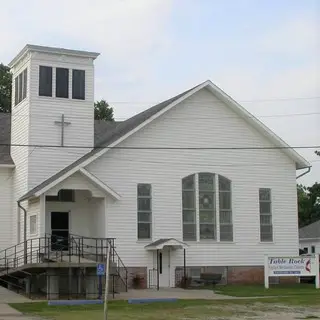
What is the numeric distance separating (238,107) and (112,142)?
693 cm

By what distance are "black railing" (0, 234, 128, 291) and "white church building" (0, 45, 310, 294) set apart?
0.40m

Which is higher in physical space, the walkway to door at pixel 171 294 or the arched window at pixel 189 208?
the arched window at pixel 189 208

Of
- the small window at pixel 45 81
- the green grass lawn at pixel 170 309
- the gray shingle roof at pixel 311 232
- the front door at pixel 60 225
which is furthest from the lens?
the gray shingle roof at pixel 311 232

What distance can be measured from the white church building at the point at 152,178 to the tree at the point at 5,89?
70.7 ft

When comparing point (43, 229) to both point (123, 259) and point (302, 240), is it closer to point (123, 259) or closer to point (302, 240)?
point (123, 259)

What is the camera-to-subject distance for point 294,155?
36.4 metres

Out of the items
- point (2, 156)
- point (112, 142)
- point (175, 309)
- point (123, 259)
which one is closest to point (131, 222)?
point (123, 259)

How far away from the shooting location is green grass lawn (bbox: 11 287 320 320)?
20.6 metres

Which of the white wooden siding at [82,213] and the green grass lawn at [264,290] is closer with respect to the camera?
the green grass lawn at [264,290]

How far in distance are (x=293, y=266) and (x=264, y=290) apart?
2.70 m

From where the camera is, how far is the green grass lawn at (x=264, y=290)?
28.8 meters

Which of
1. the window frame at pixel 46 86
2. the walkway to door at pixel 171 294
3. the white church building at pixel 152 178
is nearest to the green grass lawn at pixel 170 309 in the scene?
the walkway to door at pixel 171 294

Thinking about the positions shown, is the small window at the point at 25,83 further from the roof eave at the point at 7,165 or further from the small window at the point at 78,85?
the roof eave at the point at 7,165

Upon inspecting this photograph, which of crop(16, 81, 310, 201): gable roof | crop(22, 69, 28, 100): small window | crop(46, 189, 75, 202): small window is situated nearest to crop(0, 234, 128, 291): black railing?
crop(46, 189, 75, 202): small window
